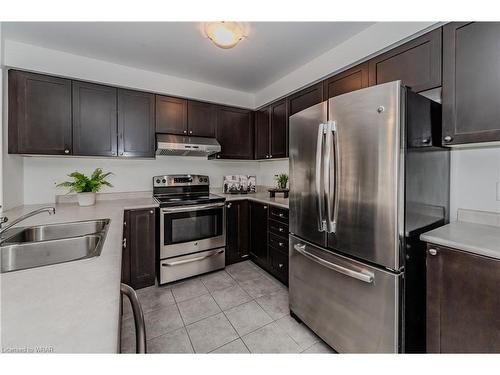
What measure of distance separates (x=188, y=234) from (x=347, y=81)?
227 centimetres

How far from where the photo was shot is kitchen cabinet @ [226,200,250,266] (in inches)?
113

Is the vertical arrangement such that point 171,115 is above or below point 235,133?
above

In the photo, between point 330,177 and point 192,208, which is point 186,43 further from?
point 330,177

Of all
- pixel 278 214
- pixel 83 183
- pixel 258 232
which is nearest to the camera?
pixel 83 183

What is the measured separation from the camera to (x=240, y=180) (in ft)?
11.0

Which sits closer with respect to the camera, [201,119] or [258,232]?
[258,232]

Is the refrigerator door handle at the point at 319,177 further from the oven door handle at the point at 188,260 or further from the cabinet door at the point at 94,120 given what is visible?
the cabinet door at the point at 94,120

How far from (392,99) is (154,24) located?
189 centimetres

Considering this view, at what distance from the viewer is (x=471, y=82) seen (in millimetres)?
1277

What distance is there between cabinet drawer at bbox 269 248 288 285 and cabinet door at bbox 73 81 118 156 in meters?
2.16

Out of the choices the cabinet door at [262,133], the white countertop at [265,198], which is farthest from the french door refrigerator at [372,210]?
the cabinet door at [262,133]

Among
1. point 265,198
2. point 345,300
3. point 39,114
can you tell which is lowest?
point 345,300

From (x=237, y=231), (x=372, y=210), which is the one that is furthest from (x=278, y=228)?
(x=372, y=210)

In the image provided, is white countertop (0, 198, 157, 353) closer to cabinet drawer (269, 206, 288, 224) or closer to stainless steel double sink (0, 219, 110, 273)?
stainless steel double sink (0, 219, 110, 273)
